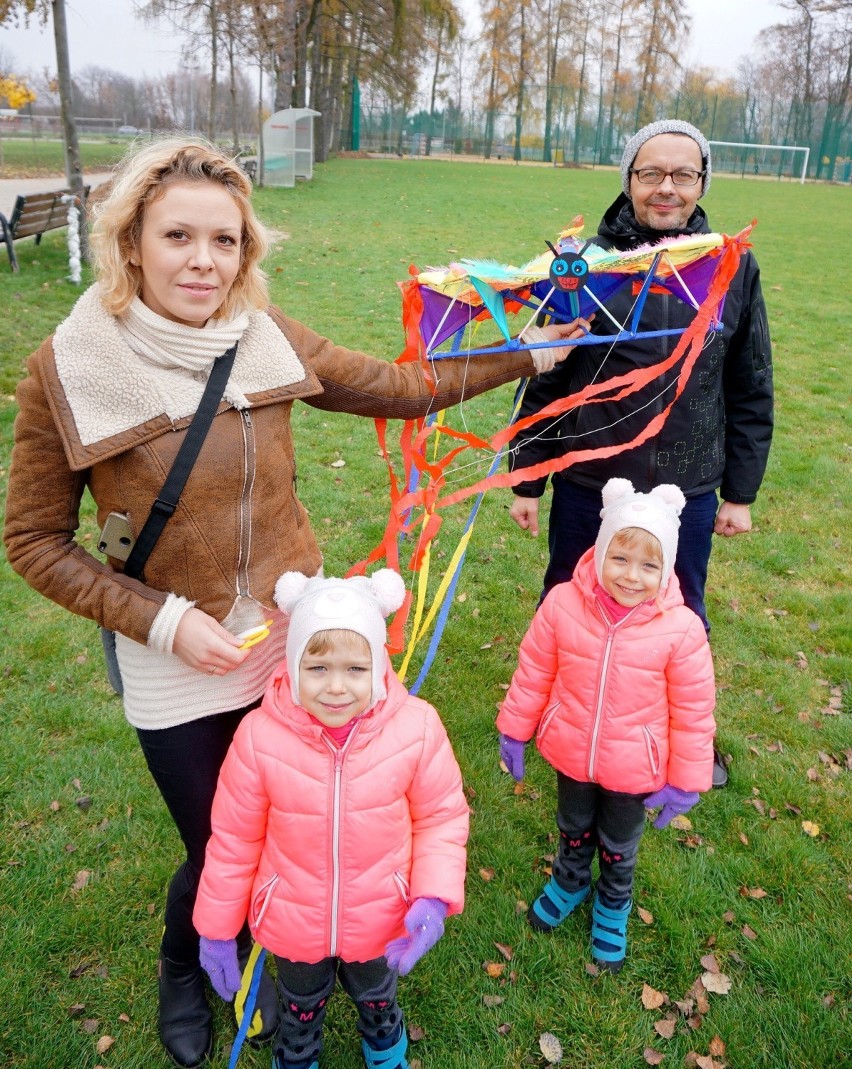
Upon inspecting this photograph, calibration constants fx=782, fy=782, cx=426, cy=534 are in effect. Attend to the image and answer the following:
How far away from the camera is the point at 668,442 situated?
8.71ft

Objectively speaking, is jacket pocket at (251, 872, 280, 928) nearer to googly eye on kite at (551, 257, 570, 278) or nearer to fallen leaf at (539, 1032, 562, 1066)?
fallen leaf at (539, 1032, 562, 1066)

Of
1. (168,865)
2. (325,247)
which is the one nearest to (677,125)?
(168,865)

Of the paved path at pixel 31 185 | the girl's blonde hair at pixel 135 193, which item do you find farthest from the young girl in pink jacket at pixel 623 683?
the paved path at pixel 31 185

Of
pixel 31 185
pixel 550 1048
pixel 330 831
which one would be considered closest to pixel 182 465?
pixel 330 831

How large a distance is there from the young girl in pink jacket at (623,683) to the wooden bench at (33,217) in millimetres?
9916

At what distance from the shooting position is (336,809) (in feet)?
5.92

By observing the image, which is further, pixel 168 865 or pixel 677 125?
pixel 168 865

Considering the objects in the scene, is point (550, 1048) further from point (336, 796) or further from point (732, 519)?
point (732, 519)

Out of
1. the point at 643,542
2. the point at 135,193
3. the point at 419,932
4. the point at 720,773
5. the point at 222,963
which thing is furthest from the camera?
the point at 720,773

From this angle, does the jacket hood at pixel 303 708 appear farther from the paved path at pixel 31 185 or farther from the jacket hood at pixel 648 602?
the paved path at pixel 31 185

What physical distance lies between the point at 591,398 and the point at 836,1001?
6.81ft

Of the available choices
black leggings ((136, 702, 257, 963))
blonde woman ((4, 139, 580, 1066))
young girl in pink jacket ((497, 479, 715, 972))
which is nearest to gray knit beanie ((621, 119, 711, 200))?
young girl in pink jacket ((497, 479, 715, 972))

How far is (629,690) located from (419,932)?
91 centimetres

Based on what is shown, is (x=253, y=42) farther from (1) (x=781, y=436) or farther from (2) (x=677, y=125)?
(2) (x=677, y=125)
